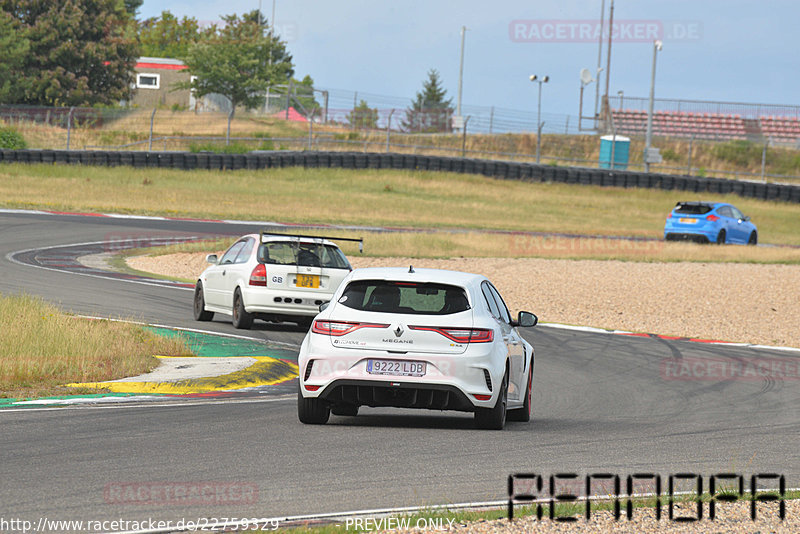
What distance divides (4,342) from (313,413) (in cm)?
437

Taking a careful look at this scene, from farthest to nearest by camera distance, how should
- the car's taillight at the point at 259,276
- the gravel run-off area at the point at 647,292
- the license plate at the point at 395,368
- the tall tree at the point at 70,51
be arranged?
1. the tall tree at the point at 70,51
2. the gravel run-off area at the point at 647,292
3. the car's taillight at the point at 259,276
4. the license plate at the point at 395,368

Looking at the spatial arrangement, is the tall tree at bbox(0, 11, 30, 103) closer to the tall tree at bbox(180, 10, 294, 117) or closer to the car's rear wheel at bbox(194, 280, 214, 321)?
the tall tree at bbox(180, 10, 294, 117)

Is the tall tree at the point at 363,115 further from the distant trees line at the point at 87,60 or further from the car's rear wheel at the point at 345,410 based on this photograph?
the car's rear wheel at the point at 345,410

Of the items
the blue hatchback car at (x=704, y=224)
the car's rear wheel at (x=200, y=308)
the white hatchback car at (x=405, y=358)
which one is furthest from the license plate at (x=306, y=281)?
the blue hatchback car at (x=704, y=224)

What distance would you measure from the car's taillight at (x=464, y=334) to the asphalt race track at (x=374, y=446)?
76 centimetres

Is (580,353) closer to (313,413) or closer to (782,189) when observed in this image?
(313,413)

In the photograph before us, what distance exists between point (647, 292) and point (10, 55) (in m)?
49.0

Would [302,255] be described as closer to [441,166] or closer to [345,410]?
[345,410]

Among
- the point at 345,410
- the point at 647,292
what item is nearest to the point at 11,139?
the point at 647,292

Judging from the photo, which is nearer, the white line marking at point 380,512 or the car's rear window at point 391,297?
the white line marking at point 380,512

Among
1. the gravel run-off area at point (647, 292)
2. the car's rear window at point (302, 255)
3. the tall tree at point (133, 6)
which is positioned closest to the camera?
the car's rear window at point (302, 255)

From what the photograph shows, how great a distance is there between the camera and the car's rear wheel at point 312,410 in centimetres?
934

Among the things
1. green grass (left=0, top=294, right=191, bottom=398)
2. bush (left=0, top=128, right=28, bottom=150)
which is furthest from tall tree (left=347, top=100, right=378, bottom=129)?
green grass (left=0, top=294, right=191, bottom=398)

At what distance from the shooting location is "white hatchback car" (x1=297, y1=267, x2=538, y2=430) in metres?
9.05
